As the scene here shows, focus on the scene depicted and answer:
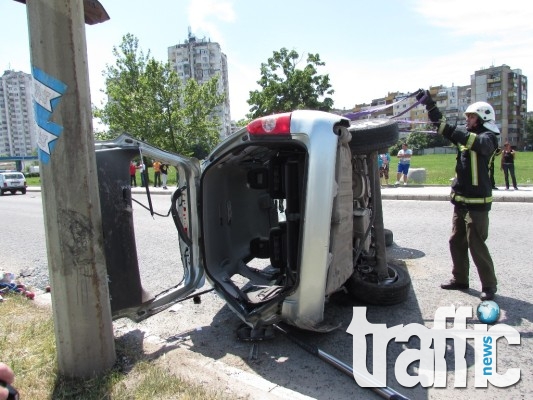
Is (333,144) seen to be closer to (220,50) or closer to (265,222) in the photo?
(265,222)

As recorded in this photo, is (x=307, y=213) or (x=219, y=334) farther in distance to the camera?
(x=219, y=334)

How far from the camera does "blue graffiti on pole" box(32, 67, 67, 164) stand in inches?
101

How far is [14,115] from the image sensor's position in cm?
9269

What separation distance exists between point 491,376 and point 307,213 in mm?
1577

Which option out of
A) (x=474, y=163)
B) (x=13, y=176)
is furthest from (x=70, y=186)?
→ (x=13, y=176)

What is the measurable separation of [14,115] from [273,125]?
10626cm

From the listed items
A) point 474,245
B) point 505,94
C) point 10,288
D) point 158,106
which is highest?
point 505,94

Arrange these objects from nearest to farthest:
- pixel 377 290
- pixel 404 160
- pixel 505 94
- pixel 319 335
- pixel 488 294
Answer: pixel 319 335
pixel 377 290
pixel 488 294
pixel 404 160
pixel 505 94

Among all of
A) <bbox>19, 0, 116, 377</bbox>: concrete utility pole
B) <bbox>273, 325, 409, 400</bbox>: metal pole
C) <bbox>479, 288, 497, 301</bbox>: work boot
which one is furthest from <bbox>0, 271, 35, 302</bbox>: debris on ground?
<bbox>479, 288, 497, 301</bbox>: work boot

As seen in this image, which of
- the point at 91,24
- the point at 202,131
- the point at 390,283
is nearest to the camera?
the point at 91,24

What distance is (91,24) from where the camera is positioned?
134 inches

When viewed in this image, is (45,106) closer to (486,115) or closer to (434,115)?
(434,115)

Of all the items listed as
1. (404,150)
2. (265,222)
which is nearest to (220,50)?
(404,150)

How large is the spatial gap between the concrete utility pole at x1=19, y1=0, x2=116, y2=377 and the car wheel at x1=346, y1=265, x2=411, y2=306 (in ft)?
7.19
